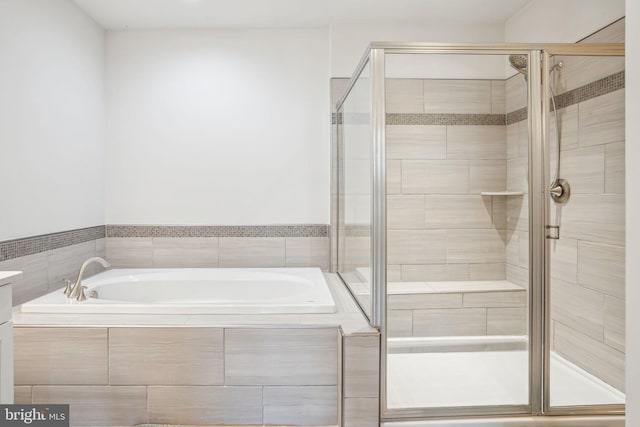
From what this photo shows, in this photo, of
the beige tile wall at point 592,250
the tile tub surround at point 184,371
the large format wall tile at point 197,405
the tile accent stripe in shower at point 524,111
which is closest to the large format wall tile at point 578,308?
the beige tile wall at point 592,250

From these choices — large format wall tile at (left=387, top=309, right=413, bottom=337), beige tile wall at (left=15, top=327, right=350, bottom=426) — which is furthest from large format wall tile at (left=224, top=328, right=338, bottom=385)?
large format wall tile at (left=387, top=309, right=413, bottom=337)

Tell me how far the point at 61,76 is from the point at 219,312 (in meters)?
1.91

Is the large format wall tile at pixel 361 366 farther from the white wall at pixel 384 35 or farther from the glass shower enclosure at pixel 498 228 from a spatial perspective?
the white wall at pixel 384 35

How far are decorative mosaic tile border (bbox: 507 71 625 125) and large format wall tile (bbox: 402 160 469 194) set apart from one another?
375 mm

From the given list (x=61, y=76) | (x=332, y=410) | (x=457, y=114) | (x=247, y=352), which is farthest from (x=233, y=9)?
(x=332, y=410)

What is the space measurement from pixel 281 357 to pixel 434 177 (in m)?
1.13

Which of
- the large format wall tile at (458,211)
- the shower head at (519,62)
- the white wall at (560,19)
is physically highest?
the white wall at (560,19)

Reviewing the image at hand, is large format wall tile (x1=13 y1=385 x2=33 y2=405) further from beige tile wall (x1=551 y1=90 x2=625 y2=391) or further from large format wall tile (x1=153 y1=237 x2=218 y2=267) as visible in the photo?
beige tile wall (x1=551 y1=90 x2=625 y2=391)

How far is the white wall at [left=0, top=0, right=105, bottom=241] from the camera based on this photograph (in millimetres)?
2334

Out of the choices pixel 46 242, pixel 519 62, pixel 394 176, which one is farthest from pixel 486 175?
pixel 46 242

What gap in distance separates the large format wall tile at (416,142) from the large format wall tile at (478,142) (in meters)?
0.05

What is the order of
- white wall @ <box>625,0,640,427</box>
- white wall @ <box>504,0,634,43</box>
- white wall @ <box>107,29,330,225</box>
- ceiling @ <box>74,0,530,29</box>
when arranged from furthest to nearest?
white wall @ <box>107,29,330,225</box>, ceiling @ <box>74,0,530,29</box>, white wall @ <box>504,0,634,43</box>, white wall @ <box>625,0,640,427</box>

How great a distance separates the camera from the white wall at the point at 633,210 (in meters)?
0.73

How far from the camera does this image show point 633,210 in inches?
29.3
